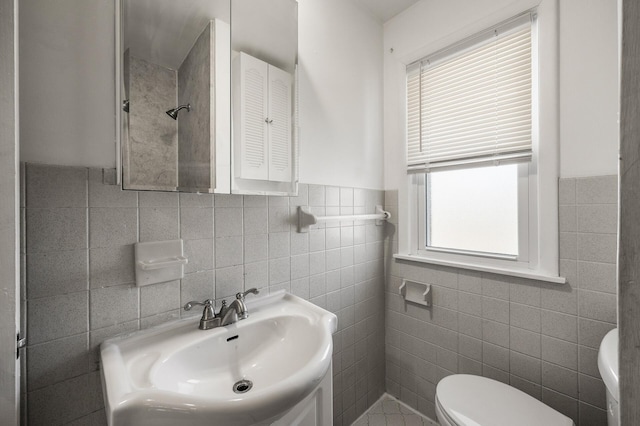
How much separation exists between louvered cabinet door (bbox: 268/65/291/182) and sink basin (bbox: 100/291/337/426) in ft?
1.81

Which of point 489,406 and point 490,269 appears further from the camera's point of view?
point 490,269

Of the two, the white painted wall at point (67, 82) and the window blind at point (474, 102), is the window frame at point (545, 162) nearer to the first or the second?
the window blind at point (474, 102)

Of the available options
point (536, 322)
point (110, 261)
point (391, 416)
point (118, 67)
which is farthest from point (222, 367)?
point (536, 322)

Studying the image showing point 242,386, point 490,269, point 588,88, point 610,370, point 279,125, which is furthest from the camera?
point 490,269

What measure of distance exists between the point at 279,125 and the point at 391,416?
1.77 m

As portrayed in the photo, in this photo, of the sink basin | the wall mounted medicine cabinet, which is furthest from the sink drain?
the wall mounted medicine cabinet

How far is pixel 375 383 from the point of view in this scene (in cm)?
168

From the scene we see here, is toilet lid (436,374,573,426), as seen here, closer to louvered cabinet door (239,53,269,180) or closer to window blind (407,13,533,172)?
window blind (407,13,533,172)

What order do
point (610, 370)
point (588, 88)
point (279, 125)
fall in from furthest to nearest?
point (279, 125)
point (588, 88)
point (610, 370)

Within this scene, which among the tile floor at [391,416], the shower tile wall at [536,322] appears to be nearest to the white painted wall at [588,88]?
the shower tile wall at [536,322]

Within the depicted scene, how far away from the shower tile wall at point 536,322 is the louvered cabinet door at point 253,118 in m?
1.10

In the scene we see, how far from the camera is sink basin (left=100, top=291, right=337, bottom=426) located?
0.54 meters

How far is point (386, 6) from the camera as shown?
1617 mm

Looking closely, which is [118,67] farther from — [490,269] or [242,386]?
[490,269]
